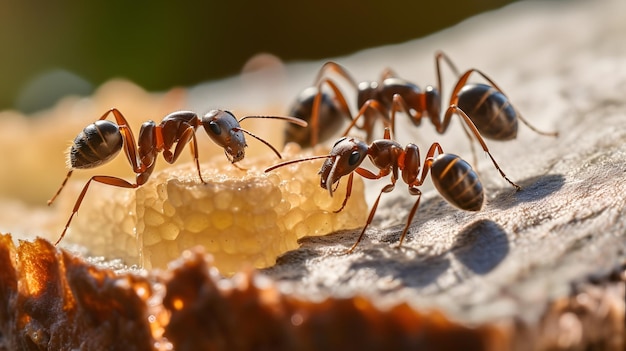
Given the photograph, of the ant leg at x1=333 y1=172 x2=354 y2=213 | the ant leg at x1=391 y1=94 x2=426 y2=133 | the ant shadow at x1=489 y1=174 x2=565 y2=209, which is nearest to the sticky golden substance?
the ant leg at x1=333 y1=172 x2=354 y2=213

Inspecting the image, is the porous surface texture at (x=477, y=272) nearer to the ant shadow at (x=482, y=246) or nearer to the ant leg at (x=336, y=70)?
the ant shadow at (x=482, y=246)

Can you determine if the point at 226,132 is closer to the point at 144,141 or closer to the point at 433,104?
the point at 144,141

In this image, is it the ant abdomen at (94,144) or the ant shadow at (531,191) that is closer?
the ant shadow at (531,191)

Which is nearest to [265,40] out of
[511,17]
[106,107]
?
[511,17]

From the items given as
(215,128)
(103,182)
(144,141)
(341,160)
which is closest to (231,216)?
(341,160)

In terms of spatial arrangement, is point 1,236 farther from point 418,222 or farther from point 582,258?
point 582,258

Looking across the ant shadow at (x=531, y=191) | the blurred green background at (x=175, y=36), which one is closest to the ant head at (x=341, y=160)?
the ant shadow at (x=531, y=191)
